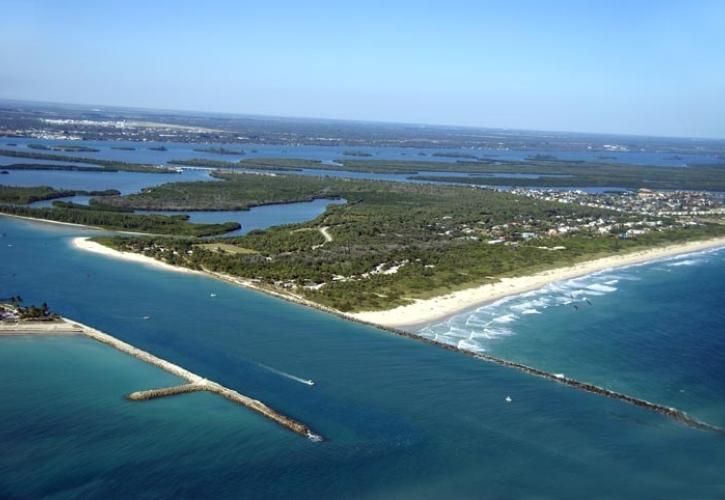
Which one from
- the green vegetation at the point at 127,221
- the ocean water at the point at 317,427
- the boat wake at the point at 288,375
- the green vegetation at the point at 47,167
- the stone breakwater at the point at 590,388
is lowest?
the ocean water at the point at 317,427

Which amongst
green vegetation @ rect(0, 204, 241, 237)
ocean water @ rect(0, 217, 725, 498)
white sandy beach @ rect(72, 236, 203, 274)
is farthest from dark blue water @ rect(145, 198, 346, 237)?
ocean water @ rect(0, 217, 725, 498)

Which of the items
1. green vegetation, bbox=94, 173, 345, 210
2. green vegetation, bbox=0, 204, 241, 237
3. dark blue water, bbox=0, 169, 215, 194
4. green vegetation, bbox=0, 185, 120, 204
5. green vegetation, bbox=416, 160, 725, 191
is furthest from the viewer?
green vegetation, bbox=416, 160, 725, 191

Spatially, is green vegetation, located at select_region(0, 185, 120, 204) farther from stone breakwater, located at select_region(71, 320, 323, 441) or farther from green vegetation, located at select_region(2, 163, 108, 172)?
stone breakwater, located at select_region(71, 320, 323, 441)

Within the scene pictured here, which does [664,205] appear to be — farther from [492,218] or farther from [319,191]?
[319,191]

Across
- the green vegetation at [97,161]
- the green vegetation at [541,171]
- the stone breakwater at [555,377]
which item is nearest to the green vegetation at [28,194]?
the green vegetation at [97,161]

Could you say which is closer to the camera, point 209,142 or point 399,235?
point 399,235

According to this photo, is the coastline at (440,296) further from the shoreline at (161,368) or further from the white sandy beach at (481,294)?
the shoreline at (161,368)

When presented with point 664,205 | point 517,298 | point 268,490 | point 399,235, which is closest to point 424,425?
point 268,490
